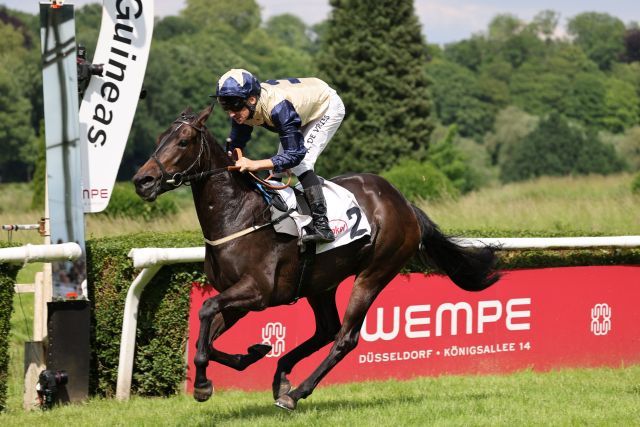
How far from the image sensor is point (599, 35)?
4375 inches

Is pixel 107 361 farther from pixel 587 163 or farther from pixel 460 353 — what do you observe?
pixel 587 163

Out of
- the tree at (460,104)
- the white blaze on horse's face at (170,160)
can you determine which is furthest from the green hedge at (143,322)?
the tree at (460,104)

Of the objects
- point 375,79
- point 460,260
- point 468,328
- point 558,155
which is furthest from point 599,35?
point 460,260

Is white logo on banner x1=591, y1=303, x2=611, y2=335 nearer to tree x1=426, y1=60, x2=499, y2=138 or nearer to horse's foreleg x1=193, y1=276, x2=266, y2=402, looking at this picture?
horse's foreleg x1=193, y1=276, x2=266, y2=402

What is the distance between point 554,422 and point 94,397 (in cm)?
299

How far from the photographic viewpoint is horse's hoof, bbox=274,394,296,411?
5.79 metres

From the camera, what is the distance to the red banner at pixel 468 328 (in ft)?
23.6

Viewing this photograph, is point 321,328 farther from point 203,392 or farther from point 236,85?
point 236,85

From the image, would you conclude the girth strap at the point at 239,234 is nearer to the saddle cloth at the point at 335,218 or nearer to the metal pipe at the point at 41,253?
the saddle cloth at the point at 335,218

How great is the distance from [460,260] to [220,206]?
6.78 ft

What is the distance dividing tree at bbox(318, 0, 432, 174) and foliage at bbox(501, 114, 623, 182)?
15707 mm

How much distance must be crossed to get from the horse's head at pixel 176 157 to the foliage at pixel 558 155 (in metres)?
41.7

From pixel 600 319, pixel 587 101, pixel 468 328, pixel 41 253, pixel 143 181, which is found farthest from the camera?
pixel 587 101

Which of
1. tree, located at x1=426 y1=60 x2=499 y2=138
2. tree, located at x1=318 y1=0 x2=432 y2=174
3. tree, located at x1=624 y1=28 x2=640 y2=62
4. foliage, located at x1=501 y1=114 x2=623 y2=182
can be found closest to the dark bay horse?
tree, located at x1=318 y1=0 x2=432 y2=174
